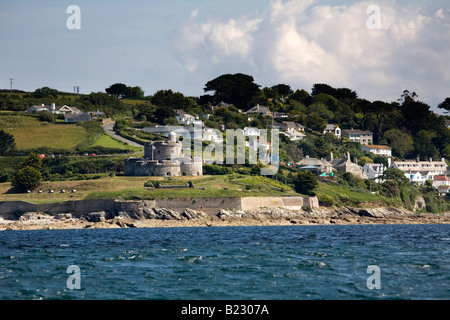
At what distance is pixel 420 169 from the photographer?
13700cm

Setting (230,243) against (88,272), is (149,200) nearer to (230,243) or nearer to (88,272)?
(230,243)

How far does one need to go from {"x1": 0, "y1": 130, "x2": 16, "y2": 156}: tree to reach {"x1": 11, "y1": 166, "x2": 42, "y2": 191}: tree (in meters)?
19.7

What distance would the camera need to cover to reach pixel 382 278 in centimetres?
3188

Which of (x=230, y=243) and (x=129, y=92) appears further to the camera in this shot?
(x=129, y=92)

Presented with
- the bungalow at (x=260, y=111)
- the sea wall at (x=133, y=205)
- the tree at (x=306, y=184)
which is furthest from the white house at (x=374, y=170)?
the sea wall at (x=133, y=205)

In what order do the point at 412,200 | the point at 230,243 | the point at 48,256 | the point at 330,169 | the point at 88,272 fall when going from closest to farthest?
the point at 88,272 → the point at 48,256 → the point at 230,243 → the point at 412,200 → the point at 330,169

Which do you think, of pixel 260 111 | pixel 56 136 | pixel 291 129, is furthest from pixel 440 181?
pixel 56 136

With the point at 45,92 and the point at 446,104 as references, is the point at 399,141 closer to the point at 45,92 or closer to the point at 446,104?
the point at 446,104

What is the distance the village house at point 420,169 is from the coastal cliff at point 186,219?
3510 centimetres

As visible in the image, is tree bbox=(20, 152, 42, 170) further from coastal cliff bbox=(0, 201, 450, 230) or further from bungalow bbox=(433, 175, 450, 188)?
bungalow bbox=(433, 175, 450, 188)

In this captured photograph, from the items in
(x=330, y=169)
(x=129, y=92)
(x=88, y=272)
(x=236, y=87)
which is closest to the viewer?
(x=88, y=272)

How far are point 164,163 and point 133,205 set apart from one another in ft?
52.2
